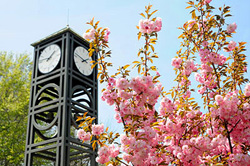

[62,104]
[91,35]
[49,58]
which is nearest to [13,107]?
[49,58]

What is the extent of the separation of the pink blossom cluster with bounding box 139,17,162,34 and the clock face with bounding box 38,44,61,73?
5.09 meters

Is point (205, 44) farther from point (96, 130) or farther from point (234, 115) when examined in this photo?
point (96, 130)

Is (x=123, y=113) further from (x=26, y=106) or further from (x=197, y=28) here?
(x=26, y=106)

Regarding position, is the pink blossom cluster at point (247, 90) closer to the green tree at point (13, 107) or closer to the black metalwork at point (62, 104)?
the black metalwork at point (62, 104)

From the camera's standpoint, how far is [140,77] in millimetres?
2443

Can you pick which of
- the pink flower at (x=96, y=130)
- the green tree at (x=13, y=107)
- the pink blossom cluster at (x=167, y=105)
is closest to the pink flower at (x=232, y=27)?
the pink blossom cluster at (x=167, y=105)

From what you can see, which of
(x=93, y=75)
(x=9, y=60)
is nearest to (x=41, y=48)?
(x=93, y=75)

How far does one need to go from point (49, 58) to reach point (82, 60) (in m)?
0.91

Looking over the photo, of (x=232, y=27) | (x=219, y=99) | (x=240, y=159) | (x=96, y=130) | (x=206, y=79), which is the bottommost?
(x=240, y=159)

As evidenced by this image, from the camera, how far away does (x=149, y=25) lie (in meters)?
2.65

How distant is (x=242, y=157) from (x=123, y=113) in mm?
1110

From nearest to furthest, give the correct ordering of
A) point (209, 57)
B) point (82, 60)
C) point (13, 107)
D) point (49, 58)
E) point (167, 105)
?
1. point (167, 105)
2. point (209, 57)
3. point (49, 58)
4. point (82, 60)
5. point (13, 107)

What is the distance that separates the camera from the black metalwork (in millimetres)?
6559

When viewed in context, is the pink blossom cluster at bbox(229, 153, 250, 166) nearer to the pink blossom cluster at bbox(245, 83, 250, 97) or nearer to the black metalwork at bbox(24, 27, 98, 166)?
the pink blossom cluster at bbox(245, 83, 250, 97)
